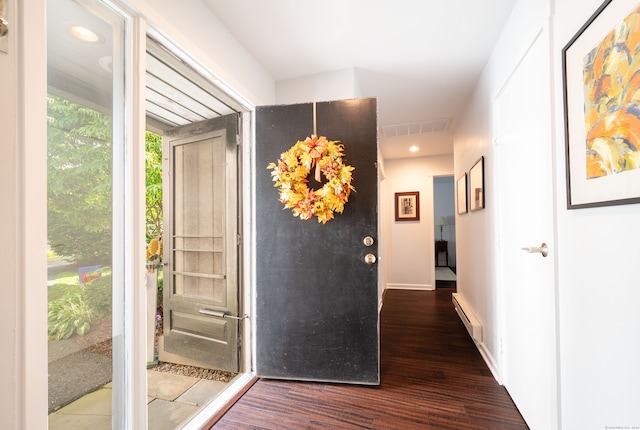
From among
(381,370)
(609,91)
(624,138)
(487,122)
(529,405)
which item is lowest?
(381,370)

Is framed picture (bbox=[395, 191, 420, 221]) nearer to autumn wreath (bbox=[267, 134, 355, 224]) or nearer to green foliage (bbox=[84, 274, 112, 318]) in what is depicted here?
autumn wreath (bbox=[267, 134, 355, 224])

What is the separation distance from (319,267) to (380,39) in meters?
1.65

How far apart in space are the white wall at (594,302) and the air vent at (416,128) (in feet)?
7.80

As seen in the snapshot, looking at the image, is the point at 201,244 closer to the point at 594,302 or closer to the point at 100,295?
the point at 100,295

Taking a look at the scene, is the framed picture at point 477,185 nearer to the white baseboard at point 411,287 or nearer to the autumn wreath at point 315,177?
the autumn wreath at point 315,177

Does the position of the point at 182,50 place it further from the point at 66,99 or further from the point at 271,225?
the point at 271,225

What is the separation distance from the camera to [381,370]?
2.17m

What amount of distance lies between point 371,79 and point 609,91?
6.18 ft

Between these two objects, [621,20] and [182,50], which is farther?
[182,50]

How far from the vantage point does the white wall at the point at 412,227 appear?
5039 millimetres

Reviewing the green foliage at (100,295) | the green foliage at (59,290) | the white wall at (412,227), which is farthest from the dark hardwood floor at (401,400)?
the white wall at (412,227)

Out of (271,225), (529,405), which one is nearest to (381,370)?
(529,405)

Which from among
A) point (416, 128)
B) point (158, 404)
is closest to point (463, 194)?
point (416, 128)

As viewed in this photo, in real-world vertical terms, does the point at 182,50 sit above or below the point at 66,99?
above
